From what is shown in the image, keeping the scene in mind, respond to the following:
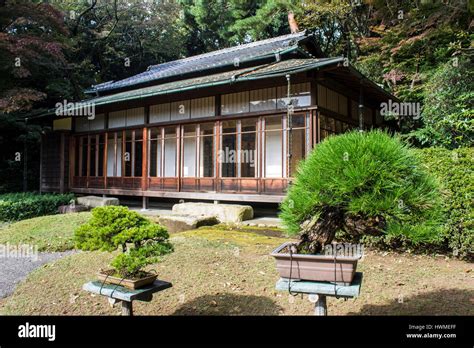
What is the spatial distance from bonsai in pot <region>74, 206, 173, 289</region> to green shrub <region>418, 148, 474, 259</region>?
4.35 m

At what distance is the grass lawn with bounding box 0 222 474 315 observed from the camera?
4312 mm

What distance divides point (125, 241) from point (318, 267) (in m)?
1.85

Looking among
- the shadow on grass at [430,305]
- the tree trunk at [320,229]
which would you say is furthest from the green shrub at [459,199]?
the tree trunk at [320,229]

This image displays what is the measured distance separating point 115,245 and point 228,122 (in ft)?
29.6

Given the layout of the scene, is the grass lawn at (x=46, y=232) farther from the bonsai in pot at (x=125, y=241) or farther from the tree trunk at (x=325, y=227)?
the tree trunk at (x=325, y=227)

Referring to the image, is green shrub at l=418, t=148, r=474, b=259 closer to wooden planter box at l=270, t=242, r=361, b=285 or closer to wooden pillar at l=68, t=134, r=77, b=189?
wooden planter box at l=270, t=242, r=361, b=285

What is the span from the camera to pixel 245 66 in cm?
1327

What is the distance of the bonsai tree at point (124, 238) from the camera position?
11.8ft

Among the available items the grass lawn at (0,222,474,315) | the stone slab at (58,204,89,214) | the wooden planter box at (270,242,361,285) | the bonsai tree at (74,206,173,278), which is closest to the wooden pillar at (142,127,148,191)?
the stone slab at (58,204,89,214)

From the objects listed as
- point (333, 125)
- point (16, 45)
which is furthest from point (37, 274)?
point (16, 45)

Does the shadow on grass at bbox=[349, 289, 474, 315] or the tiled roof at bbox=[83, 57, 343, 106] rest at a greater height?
the tiled roof at bbox=[83, 57, 343, 106]
